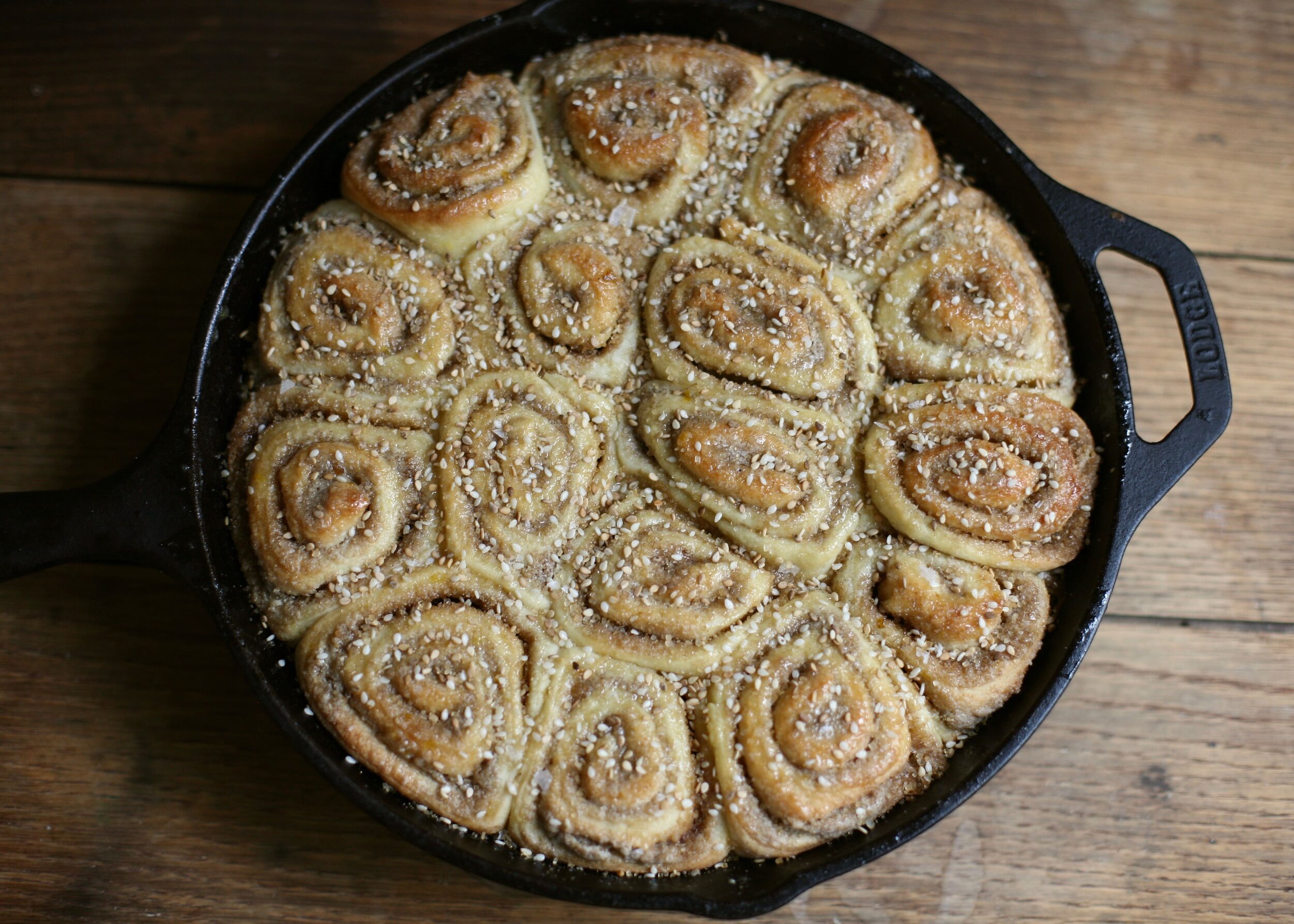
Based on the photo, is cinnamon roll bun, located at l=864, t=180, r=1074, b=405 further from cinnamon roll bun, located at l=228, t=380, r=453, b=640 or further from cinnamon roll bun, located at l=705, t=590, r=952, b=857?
cinnamon roll bun, located at l=228, t=380, r=453, b=640

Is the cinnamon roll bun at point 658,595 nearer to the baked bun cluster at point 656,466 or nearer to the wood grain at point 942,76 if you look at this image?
the baked bun cluster at point 656,466

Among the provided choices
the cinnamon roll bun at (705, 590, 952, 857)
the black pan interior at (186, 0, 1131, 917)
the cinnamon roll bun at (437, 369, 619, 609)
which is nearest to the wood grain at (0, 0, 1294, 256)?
the black pan interior at (186, 0, 1131, 917)

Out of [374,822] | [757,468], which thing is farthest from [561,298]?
[374,822]

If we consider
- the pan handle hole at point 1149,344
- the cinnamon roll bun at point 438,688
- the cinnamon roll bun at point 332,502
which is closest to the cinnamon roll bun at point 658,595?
the cinnamon roll bun at point 438,688

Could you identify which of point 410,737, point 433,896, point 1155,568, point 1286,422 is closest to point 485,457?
point 410,737

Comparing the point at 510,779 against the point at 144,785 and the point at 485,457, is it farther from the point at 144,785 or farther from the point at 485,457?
the point at 144,785

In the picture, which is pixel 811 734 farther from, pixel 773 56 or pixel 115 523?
pixel 773 56
